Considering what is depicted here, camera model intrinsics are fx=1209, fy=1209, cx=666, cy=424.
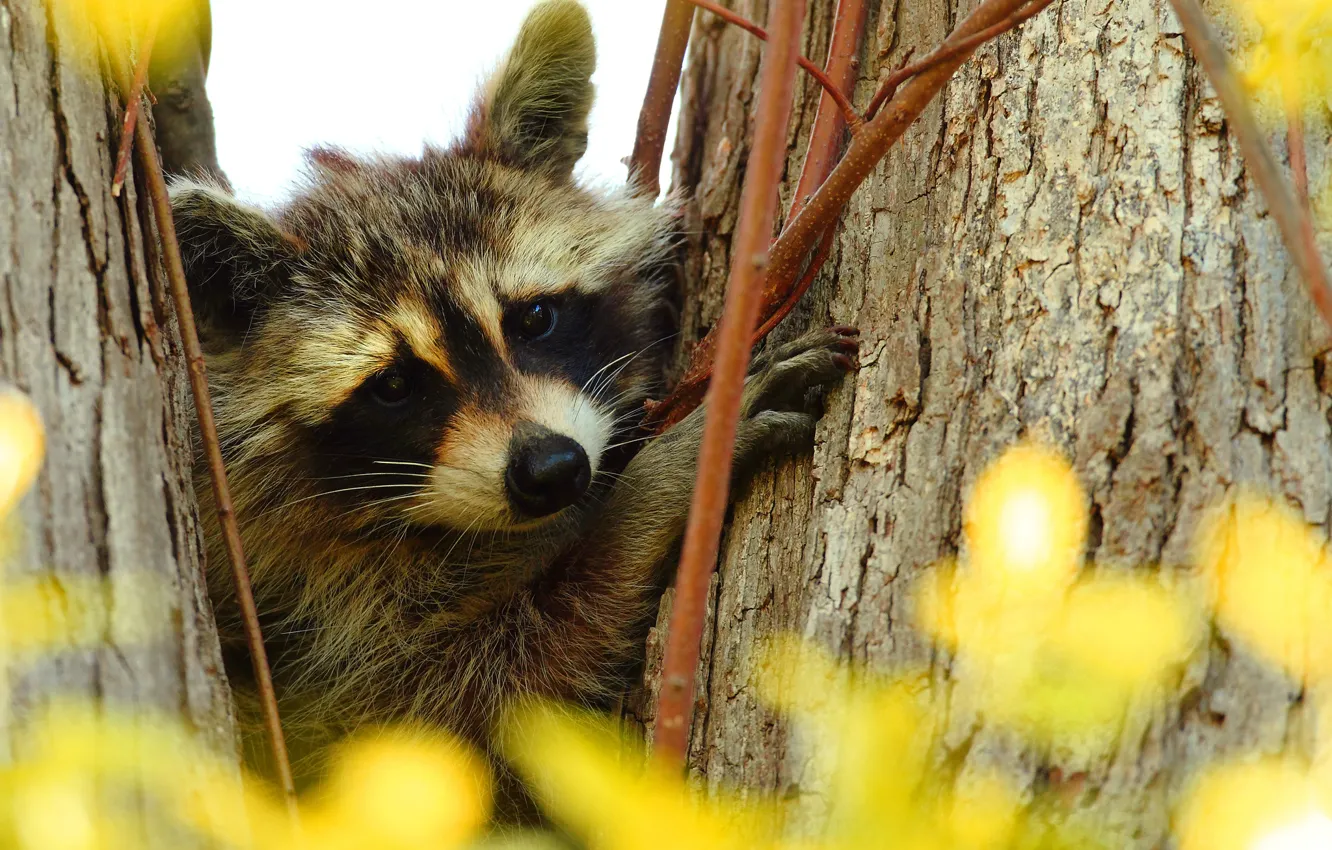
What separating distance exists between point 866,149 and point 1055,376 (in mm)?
505

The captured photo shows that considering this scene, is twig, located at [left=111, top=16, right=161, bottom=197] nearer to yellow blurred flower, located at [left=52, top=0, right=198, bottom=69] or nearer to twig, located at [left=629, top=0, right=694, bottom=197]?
yellow blurred flower, located at [left=52, top=0, right=198, bottom=69]

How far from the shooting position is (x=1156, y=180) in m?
1.97

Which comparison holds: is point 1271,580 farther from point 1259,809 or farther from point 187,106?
point 187,106

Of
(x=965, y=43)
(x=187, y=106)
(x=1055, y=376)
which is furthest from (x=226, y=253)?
(x=1055, y=376)

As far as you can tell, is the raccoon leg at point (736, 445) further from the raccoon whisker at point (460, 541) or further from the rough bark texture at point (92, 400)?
the rough bark texture at point (92, 400)

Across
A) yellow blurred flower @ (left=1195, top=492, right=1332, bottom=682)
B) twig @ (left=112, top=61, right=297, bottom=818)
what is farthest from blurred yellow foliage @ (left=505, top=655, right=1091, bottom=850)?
twig @ (left=112, top=61, right=297, bottom=818)

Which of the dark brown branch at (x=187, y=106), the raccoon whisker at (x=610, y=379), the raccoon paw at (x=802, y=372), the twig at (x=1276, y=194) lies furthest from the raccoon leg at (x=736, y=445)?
the dark brown branch at (x=187, y=106)

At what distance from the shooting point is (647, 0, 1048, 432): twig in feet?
5.94

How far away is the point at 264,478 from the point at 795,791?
183 centimetres

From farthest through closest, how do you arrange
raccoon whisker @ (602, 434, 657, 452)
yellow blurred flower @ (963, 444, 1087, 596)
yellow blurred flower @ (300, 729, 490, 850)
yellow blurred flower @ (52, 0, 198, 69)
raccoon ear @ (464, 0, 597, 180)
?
raccoon ear @ (464, 0, 597, 180)
raccoon whisker @ (602, 434, 657, 452)
yellow blurred flower @ (52, 0, 198, 69)
yellow blurred flower @ (963, 444, 1087, 596)
yellow blurred flower @ (300, 729, 490, 850)

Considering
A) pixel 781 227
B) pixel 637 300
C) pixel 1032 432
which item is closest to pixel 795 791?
pixel 1032 432

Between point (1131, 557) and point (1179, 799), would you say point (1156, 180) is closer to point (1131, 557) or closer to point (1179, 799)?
point (1131, 557)

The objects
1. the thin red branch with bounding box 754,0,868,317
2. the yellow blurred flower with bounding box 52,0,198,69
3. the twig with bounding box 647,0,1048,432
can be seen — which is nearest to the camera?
the twig with bounding box 647,0,1048,432

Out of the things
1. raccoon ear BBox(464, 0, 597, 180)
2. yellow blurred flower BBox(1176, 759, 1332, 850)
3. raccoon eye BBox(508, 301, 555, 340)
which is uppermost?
raccoon ear BBox(464, 0, 597, 180)
